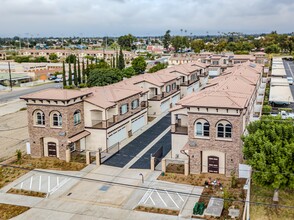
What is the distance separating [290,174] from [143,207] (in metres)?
10.5

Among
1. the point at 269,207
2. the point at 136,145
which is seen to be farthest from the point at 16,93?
the point at 269,207

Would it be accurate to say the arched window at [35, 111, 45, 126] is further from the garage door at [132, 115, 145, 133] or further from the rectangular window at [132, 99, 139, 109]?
the rectangular window at [132, 99, 139, 109]

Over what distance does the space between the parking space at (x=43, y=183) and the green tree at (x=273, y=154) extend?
15.6 metres

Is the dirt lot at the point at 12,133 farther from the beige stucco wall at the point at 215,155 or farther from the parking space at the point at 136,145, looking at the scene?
the beige stucco wall at the point at 215,155

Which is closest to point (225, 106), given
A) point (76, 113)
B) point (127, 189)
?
point (127, 189)

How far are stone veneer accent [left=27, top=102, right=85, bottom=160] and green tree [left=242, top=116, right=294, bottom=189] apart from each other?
58.2ft

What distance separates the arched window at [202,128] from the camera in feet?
103

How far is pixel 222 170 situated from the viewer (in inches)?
1228

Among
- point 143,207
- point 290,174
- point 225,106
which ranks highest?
point 225,106

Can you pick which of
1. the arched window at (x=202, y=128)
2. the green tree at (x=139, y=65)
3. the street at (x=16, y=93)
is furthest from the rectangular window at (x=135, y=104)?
the green tree at (x=139, y=65)

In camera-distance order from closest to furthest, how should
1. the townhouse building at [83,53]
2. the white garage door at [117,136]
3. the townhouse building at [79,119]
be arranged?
the townhouse building at [79,119]
the white garage door at [117,136]
the townhouse building at [83,53]

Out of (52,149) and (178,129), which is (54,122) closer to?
(52,149)

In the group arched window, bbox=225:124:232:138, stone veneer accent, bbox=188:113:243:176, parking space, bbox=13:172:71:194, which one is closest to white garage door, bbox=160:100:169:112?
stone veneer accent, bbox=188:113:243:176

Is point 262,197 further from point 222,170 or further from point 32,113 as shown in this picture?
point 32,113
